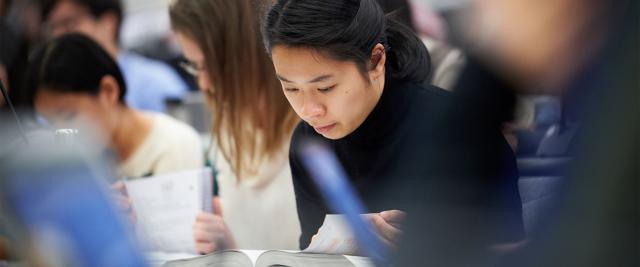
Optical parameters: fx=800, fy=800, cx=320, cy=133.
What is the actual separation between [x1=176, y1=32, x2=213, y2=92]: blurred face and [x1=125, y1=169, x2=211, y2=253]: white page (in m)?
0.17

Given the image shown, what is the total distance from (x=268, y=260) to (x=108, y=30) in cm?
88

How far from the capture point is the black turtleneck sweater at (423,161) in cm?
107

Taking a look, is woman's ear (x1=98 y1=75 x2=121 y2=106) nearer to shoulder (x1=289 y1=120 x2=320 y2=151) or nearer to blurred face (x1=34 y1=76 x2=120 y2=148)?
blurred face (x1=34 y1=76 x2=120 y2=148)

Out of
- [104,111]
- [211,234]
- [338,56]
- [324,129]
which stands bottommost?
[211,234]

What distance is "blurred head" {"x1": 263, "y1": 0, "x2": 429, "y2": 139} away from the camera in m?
1.09

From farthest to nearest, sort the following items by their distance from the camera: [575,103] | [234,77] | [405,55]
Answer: [234,77] → [405,55] → [575,103]

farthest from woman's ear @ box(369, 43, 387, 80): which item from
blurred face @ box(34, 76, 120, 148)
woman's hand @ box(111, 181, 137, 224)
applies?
blurred face @ box(34, 76, 120, 148)

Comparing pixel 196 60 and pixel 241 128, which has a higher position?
pixel 196 60

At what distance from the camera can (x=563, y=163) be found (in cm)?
105

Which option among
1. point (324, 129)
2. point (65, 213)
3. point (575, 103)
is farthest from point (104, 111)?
point (575, 103)

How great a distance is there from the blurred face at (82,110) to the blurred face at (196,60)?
0.25 metres

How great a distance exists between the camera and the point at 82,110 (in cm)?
167

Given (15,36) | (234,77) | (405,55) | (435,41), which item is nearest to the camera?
(405,55)

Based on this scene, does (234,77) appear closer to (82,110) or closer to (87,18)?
(82,110)
